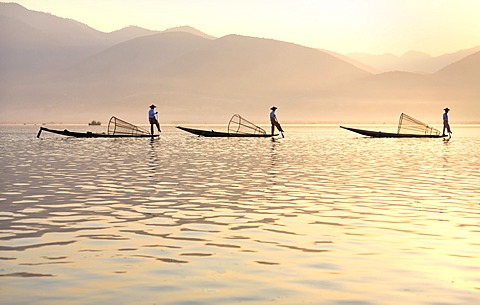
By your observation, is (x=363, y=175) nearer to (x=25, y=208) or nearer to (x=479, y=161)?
(x=479, y=161)

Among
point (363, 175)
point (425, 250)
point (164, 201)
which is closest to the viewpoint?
point (425, 250)

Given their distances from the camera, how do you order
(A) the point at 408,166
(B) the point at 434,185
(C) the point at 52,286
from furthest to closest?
(A) the point at 408,166 → (B) the point at 434,185 → (C) the point at 52,286

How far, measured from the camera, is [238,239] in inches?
508

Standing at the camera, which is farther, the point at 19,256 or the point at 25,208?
the point at 25,208

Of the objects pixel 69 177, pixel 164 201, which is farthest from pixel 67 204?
pixel 69 177

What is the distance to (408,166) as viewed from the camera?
3117 cm

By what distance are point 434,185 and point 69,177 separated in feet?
36.8

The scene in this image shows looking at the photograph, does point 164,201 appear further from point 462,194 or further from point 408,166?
point 408,166

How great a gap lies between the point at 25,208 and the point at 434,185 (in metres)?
11.9

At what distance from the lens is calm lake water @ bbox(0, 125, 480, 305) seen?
30.8 ft

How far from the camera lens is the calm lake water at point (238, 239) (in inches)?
369

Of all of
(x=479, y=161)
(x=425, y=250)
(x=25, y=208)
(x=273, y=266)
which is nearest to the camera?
(x=273, y=266)

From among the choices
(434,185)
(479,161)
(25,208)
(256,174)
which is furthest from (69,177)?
(479,161)

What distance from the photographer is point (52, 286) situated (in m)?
9.52
